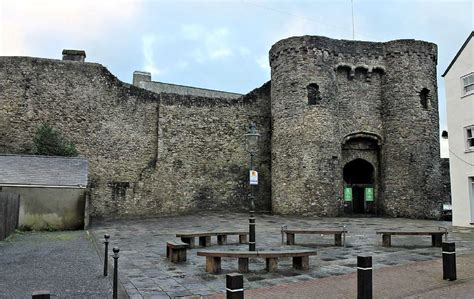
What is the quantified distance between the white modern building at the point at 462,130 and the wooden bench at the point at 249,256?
1211 cm

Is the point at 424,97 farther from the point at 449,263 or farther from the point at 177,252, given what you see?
the point at 177,252

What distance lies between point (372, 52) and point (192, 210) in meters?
14.3

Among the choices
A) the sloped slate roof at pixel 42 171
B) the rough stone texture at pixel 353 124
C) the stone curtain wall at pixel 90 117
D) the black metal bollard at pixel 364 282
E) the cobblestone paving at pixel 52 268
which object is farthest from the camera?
the rough stone texture at pixel 353 124

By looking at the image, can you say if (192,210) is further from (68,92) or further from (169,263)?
(169,263)

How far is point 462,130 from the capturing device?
1819 centimetres

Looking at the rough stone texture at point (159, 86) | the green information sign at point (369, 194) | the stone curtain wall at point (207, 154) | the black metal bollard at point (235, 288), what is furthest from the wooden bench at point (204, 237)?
the rough stone texture at point (159, 86)

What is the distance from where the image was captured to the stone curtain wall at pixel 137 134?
2112cm

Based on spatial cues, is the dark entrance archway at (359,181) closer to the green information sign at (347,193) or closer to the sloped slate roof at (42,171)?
the green information sign at (347,193)

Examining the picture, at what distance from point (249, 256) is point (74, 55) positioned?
1958 centimetres

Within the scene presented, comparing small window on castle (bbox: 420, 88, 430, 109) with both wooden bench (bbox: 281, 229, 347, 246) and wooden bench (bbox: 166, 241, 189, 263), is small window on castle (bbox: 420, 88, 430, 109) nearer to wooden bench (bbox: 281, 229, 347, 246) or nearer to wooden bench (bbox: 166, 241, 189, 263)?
wooden bench (bbox: 281, 229, 347, 246)

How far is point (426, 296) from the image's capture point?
6430mm

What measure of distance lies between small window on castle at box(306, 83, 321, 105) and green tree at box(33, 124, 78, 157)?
13.0 metres

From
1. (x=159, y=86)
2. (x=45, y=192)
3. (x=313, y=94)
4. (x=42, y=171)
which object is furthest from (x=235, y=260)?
(x=159, y=86)

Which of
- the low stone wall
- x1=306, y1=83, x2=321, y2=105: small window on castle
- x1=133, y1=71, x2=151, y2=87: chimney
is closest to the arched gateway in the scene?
x1=306, y1=83, x2=321, y2=105: small window on castle
